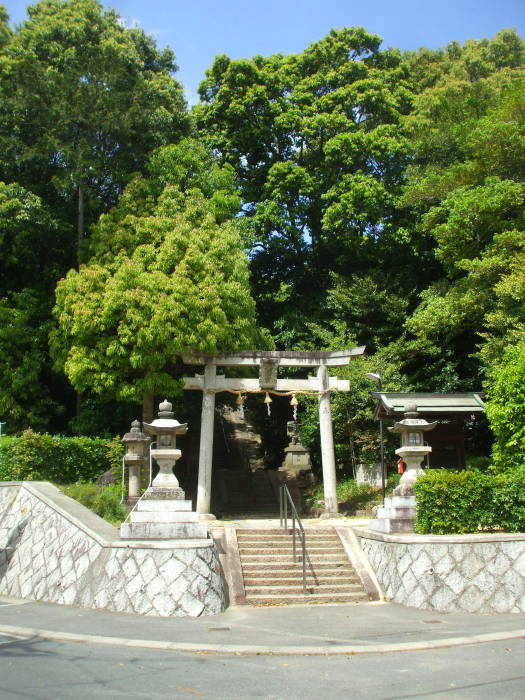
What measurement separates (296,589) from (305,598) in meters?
0.30

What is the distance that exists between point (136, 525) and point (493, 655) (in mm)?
5417

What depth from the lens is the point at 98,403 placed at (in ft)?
64.1

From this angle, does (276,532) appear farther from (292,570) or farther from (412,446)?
(412,446)

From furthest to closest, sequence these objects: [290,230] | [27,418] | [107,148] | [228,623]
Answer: [290,230] → [107,148] → [27,418] → [228,623]

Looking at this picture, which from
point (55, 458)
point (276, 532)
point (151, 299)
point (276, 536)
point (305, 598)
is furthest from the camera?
point (151, 299)

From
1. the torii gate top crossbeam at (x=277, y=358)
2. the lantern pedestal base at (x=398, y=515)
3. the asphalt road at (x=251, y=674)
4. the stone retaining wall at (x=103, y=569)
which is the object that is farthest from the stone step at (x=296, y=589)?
the torii gate top crossbeam at (x=277, y=358)

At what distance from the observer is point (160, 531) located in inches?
382

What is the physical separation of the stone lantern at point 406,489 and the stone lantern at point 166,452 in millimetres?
3693

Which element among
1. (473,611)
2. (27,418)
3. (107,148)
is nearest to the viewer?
(473,611)

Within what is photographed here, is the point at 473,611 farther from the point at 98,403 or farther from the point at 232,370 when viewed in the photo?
the point at 98,403

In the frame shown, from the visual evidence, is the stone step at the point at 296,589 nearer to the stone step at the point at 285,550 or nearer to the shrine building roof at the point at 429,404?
the stone step at the point at 285,550

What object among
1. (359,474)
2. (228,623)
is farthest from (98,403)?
(228,623)

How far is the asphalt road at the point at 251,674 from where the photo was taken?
5238 mm

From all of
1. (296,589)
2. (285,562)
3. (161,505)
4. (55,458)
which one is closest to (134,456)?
(55,458)
